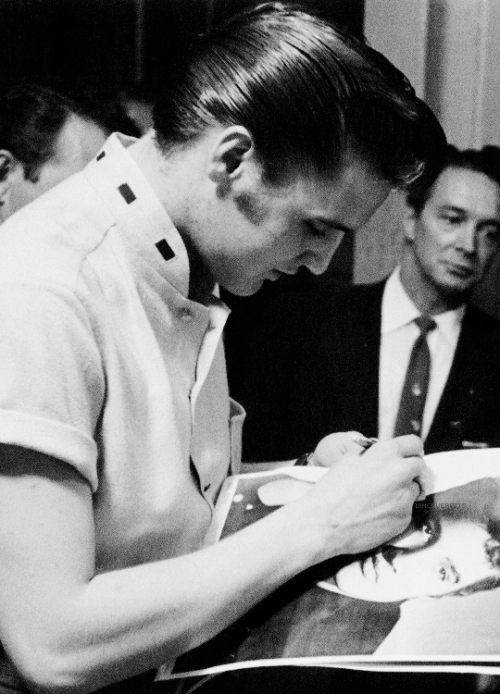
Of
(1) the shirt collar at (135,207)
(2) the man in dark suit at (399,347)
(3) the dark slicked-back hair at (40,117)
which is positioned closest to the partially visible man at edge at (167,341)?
(1) the shirt collar at (135,207)

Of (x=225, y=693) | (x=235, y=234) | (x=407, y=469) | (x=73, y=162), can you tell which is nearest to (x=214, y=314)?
(x=235, y=234)

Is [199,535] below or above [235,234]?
below

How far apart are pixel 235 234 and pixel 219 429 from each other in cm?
21

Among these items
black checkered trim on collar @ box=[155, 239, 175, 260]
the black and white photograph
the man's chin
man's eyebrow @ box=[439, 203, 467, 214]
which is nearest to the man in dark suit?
man's eyebrow @ box=[439, 203, 467, 214]

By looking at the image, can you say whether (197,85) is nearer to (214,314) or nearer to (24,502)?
(214,314)

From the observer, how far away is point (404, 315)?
3.31ft

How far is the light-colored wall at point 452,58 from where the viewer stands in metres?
0.96

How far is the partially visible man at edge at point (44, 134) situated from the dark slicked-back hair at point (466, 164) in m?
0.39

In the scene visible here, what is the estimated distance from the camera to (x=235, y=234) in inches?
25.5

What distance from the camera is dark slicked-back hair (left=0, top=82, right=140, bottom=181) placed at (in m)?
1.06

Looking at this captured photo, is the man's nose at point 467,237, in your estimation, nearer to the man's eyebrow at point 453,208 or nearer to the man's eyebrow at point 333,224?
the man's eyebrow at point 453,208

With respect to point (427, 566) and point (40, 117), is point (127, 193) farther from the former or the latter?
point (40, 117)

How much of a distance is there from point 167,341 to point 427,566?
0.92 feet

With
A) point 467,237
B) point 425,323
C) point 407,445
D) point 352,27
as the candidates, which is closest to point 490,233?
point 467,237
